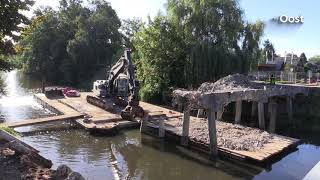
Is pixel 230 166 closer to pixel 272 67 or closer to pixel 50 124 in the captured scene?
pixel 50 124

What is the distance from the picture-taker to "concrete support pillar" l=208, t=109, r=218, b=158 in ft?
57.2

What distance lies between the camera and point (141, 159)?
1822cm

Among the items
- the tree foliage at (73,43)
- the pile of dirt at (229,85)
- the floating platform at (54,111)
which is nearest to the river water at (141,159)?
the floating platform at (54,111)

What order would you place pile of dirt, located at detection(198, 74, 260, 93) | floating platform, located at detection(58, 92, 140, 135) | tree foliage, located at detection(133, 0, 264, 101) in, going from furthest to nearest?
tree foliage, located at detection(133, 0, 264, 101), floating platform, located at detection(58, 92, 140, 135), pile of dirt, located at detection(198, 74, 260, 93)

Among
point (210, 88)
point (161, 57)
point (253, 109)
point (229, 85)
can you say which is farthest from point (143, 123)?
point (161, 57)

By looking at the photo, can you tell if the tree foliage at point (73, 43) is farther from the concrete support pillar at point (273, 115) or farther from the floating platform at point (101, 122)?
the concrete support pillar at point (273, 115)

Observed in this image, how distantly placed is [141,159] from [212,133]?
3.57m

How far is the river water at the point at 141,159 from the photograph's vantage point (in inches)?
633

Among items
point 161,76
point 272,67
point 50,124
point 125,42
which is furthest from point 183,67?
point 125,42

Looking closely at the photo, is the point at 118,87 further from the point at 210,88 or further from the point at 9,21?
the point at 9,21

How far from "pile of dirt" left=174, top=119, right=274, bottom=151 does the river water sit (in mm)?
1026

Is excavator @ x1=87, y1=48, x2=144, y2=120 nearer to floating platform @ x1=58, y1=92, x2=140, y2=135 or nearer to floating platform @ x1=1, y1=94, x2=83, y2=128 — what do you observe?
floating platform @ x1=58, y1=92, x2=140, y2=135

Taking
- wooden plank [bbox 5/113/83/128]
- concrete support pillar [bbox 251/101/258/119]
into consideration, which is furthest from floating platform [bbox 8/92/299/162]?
concrete support pillar [bbox 251/101/258/119]

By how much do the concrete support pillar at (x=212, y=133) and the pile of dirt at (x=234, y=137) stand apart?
2.20 feet
